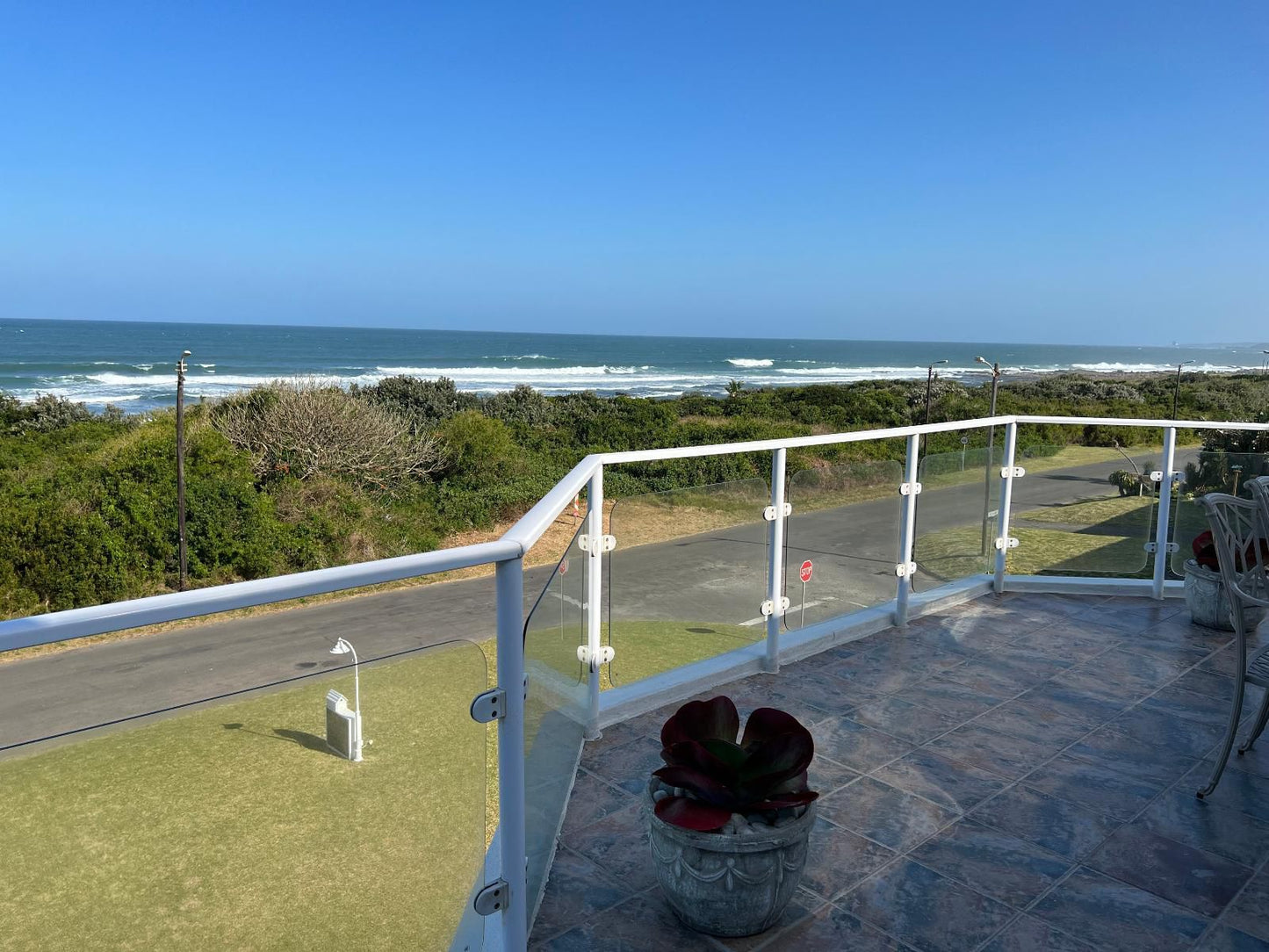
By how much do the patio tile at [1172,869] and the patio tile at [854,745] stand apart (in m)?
0.68

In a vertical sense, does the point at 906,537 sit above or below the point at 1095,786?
above

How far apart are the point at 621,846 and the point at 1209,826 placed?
164cm

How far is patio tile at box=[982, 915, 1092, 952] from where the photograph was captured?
1916 millimetres

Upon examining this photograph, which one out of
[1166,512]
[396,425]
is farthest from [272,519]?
[1166,512]

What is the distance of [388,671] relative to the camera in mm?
1109

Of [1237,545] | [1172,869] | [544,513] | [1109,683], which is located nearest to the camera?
[544,513]

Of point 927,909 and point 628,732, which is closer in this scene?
point 927,909

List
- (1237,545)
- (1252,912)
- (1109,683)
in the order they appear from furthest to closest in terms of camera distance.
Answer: (1109,683), (1237,545), (1252,912)

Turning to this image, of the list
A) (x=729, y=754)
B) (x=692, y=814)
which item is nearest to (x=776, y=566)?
(x=729, y=754)

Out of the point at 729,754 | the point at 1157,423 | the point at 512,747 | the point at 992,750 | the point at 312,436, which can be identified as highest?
the point at 1157,423

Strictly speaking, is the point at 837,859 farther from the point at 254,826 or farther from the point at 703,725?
the point at 254,826

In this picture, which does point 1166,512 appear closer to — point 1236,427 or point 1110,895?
point 1236,427

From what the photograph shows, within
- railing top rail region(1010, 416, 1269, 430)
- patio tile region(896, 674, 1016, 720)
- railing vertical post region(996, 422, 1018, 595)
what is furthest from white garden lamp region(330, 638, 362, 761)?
railing vertical post region(996, 422, 1018, 595)

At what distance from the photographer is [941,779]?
8.86 feet
